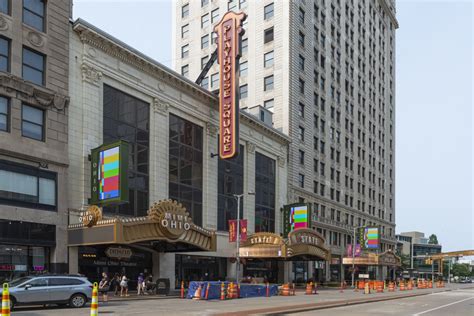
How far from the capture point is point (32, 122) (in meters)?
31.2

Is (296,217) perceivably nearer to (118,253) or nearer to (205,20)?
(118,253)

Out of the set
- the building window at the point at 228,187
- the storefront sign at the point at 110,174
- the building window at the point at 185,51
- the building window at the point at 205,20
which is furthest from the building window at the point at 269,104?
the storefront sign at the point at 110,174

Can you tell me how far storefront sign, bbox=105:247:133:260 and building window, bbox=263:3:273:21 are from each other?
131ft

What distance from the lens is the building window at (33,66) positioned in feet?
103

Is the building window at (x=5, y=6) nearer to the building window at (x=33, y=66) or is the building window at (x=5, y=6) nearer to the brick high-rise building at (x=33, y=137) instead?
the brick high-rise building at (x=33, y=137)

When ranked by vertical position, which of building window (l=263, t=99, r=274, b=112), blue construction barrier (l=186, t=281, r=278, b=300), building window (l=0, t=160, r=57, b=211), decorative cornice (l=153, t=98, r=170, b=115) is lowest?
blue construction barrier (l=186, t=281, r=278, b=300)

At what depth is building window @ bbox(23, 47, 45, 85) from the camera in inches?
1235

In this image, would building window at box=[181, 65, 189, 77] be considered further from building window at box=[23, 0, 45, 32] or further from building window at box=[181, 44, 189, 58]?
building window at box=[23, 0, 45, 32]

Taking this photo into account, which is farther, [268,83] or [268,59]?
[268,59]

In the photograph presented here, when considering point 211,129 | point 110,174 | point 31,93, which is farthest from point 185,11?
point 110,174

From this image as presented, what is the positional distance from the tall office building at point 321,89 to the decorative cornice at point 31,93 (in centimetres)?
2855

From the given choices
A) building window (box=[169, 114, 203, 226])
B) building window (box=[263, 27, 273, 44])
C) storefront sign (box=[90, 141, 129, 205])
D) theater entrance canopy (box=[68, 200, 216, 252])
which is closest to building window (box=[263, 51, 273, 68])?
building window (box=[263, 27, 273, 44])

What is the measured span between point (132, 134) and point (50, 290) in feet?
53.2

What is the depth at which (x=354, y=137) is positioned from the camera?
82.9 m
